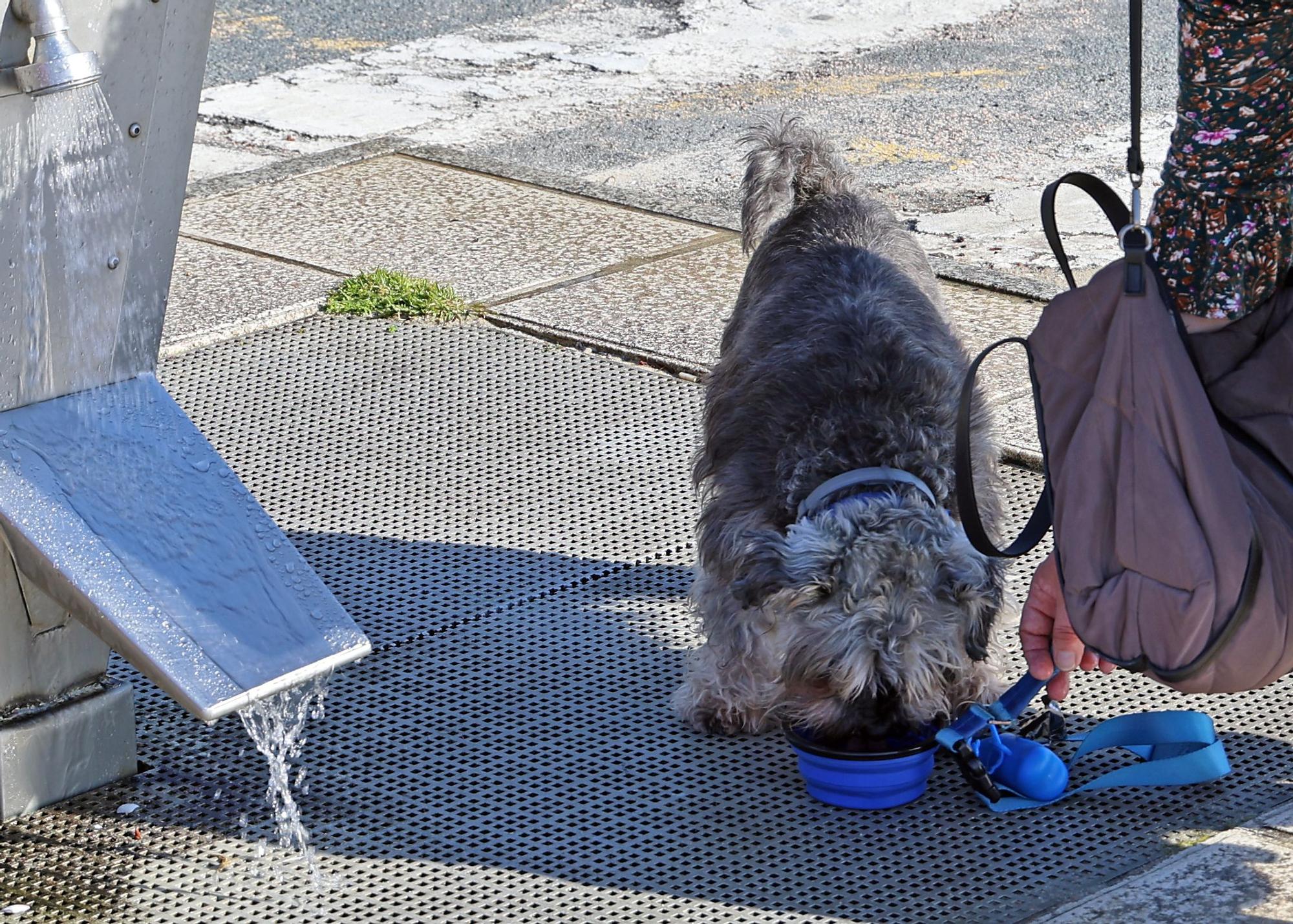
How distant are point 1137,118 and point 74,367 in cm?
211

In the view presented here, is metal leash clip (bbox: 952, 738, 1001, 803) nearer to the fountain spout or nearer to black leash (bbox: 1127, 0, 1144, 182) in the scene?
black leash (bbox: 1127, 0, 1144, 182)

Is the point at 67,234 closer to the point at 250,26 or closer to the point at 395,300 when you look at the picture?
the point at 395,300

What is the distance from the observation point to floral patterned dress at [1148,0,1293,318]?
2680mm

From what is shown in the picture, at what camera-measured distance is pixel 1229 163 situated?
277 centimetres

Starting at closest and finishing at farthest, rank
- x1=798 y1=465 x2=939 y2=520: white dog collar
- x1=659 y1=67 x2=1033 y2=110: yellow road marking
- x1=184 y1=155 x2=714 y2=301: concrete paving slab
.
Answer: x1=798 y1=465 x2=939 y2=520: white dog collar → x1=184 y1=155 x2=714 y2=301: concrete paving slab → x1=659 y1=67 x2=1033 y2=110: yellow road marking

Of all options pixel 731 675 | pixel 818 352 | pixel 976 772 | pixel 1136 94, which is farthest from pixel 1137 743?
pixel 1136 94

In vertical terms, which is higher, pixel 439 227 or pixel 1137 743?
pixel 439 227

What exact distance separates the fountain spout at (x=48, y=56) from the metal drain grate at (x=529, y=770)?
159 cm

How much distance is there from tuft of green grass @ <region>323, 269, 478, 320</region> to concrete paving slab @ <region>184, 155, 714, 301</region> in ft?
0.51

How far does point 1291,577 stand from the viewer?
2721 mm

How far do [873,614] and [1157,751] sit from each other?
76 centimetres

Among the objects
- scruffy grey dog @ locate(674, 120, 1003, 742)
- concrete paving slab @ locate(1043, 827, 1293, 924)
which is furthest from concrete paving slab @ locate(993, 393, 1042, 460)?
concrete paving slab @ locate(1043, 827, 1293, 924)

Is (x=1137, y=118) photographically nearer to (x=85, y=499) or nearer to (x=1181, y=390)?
(x=1181, y=390)

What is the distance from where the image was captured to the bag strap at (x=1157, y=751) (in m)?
3.74
